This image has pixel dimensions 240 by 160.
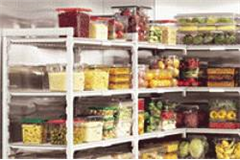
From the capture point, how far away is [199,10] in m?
7.58

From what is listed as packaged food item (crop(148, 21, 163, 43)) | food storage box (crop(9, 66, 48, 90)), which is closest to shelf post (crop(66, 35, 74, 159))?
food storage box (crop(9, 66, 48, 90))

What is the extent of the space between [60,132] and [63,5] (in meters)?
1.61

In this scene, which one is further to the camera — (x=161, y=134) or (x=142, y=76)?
(x=161, y=134)

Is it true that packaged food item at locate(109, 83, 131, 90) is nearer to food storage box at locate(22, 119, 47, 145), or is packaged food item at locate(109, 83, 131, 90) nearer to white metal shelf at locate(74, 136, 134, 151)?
white metal shelf at locate(74, 136, 134, 151)

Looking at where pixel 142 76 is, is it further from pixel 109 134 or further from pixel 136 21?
pixel 109 134

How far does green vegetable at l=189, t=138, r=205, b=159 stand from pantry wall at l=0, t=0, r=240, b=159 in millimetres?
1348

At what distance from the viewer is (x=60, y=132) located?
5227 mm

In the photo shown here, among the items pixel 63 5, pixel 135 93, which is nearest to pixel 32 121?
pixel 135 93

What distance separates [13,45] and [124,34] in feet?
3.51

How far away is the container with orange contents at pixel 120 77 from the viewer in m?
5.79

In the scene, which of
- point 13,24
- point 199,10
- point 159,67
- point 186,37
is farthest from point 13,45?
point 199,10

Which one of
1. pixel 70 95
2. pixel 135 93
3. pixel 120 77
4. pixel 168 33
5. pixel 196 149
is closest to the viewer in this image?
pixel 70 95

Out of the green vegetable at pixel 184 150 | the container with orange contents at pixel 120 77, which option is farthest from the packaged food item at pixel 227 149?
the container with orange contents at pixel 120 77

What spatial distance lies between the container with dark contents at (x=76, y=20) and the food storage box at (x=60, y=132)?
71 centimetres
